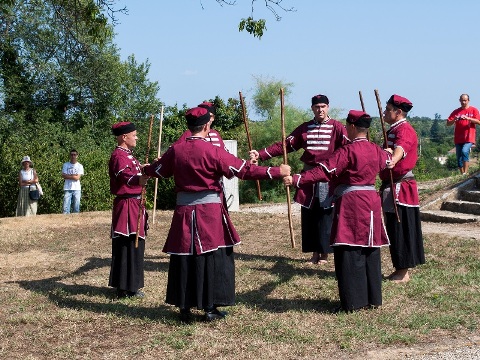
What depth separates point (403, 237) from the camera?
8.03m

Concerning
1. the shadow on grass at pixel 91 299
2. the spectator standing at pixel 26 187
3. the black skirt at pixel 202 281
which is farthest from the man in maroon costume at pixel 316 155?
the spectator standing at pixel 26 187

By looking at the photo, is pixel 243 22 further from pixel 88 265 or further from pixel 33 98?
pixel 33 98

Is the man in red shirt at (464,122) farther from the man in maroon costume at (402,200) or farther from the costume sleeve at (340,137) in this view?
the man in maroon costume at (402,200)

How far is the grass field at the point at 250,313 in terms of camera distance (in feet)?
19.1

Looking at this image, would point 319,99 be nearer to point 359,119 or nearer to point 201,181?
point 359,119

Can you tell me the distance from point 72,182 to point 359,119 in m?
10.7

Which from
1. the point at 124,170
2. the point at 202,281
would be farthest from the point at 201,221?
the point at 124,170

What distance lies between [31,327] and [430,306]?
3.75m

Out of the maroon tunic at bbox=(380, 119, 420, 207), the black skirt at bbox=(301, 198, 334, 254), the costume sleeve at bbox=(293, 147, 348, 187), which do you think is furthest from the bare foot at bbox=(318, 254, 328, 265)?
the costume sleeve at bbox=(293, 147, 348, 187)

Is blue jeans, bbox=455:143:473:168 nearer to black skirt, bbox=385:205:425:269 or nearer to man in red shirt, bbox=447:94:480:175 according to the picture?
man in red shirt, bbox=447:94:480:175

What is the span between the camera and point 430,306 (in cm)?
693

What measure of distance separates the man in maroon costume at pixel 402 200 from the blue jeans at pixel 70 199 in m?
Answer: 9.77

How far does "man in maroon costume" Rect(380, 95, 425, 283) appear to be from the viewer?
7.85 m

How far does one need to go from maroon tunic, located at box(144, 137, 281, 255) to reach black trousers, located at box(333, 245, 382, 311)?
102 centimetres
